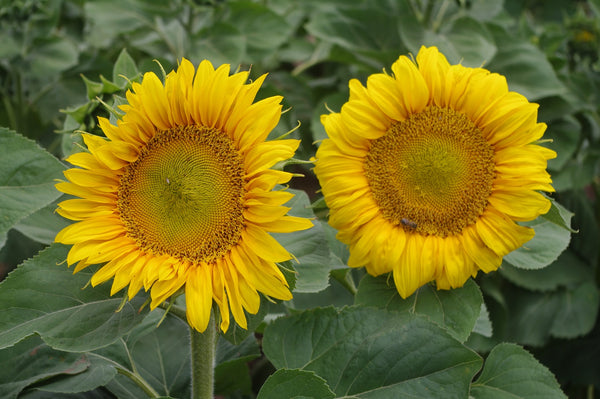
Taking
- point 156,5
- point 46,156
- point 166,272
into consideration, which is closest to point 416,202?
point 166,272

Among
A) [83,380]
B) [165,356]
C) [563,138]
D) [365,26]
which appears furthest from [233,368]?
[563,138]

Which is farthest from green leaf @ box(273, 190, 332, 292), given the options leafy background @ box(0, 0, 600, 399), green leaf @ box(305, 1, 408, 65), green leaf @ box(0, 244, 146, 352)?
green leaf @ box(305, 1, 408, 65)

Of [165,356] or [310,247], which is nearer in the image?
[310,247]

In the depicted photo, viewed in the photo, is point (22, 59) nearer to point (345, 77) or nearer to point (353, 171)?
point (345, 77)

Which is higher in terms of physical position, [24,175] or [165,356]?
[24,175]

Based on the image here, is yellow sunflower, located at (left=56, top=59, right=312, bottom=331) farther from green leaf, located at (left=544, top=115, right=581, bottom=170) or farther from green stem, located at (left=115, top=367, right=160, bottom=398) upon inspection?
green leaf, located at (left=544, top=115, right=581, bottom=170)

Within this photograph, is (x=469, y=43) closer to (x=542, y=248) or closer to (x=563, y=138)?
(x=563, y=138)
